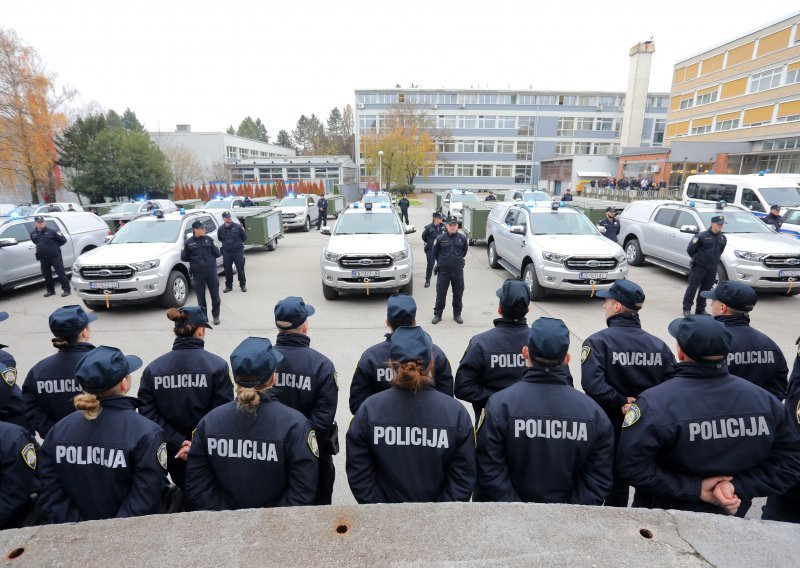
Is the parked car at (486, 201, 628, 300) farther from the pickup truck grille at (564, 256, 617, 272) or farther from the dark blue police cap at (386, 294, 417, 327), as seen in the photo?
the dark blue police cap at (386, 294, 417, 327)

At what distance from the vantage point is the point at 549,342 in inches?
87.7

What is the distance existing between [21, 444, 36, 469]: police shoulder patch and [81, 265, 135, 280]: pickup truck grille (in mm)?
6689

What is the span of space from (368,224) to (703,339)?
29.0ft

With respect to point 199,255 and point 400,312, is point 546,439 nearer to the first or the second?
point 400,312

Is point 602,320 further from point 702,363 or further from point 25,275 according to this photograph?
point 25,275

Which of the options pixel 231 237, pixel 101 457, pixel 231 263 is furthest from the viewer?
pixel 231 263

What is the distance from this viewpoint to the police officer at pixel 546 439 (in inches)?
86.4

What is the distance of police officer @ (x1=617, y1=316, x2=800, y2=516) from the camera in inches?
85.0

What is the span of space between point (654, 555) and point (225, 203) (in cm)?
2073

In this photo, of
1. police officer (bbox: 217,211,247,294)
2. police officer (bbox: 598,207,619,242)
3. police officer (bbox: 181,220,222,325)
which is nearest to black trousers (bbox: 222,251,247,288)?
police officer (bbox: 217,211,247,294)

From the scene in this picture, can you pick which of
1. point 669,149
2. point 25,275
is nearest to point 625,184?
point 669,149

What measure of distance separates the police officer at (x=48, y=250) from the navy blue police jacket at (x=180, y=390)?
8840 millimetres

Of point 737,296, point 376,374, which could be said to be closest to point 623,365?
point 737,296

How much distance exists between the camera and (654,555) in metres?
1.64
